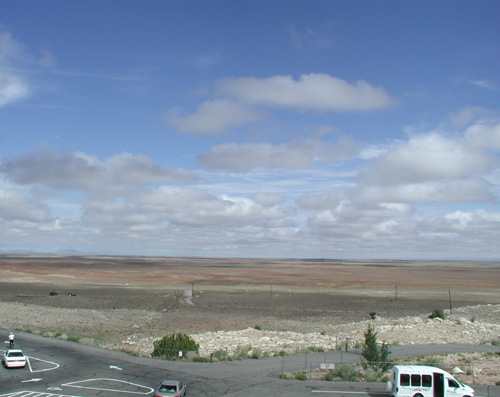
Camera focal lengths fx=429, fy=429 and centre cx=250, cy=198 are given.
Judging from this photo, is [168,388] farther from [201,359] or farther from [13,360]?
[13,360]

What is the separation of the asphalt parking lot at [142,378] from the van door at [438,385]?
2992mm

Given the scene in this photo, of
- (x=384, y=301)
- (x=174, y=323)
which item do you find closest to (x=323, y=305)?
(x=384, y=301)

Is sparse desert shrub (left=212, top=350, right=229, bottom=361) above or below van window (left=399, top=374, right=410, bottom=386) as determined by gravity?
below

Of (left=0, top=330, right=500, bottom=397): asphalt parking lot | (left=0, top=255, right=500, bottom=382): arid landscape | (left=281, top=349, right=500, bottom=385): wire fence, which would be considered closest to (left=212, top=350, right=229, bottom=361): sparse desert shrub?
(left=0, top=330, right=500, bottom=397): asphalt parking lot

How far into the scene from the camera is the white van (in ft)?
62.9

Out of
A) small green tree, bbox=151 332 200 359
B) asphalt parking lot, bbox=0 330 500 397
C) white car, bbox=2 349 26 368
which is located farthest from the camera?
small green tree, bbox=151 332 200 359

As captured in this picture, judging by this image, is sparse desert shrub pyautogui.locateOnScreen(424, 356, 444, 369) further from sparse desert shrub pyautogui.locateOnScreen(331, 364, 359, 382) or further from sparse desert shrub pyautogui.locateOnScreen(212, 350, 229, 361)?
sparse desert shrub pyautogui.locateOnScreen(212, 350, 229, 361)

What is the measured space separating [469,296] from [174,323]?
65.6 metres

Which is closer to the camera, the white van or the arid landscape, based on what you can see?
the white van

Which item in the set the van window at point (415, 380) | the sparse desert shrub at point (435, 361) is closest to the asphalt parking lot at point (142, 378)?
the van window at point (415, 380)

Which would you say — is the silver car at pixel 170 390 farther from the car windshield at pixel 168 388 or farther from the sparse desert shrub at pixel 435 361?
the sparse desert shrub at pixel 435 361

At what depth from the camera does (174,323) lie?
51.9m

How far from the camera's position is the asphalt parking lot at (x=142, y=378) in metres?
21.6

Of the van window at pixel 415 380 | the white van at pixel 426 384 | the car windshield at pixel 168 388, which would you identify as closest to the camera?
the white van at pixel 426 384
